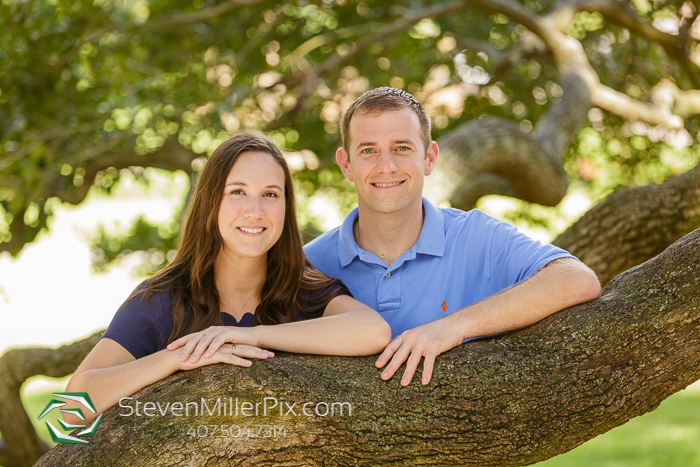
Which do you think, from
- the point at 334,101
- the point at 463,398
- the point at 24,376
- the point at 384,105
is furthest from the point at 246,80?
the point at 463,398

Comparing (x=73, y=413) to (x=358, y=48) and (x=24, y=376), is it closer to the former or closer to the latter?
(x=24, y=376)

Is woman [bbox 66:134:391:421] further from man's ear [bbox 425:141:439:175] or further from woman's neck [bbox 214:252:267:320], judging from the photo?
man's ear [bbox 425:141:439:175]

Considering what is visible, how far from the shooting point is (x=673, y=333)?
74.4 inches

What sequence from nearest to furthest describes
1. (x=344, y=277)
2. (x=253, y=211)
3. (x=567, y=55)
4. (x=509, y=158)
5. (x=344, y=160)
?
(x=253, y=211), (x=344, y=277), (x=344, y=160), (x=509, y=158), (x=567, y=55)

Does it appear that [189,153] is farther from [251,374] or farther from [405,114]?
[251,374]

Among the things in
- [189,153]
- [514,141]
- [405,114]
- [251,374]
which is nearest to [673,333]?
[251,374]

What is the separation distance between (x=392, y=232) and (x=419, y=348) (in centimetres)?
88

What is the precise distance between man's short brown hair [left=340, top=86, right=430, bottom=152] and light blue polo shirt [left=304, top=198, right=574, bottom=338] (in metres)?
0.40

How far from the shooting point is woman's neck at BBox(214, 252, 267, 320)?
2.46 meters

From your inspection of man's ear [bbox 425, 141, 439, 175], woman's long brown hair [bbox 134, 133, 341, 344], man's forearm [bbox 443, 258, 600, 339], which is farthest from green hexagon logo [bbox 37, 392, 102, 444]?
man's ear [bbox 425, 141, 439, 175]

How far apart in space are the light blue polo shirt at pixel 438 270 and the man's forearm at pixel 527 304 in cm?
35

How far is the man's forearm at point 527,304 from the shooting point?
6.89ft

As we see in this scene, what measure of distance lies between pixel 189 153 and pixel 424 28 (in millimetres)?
2869

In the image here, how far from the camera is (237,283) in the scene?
2.51m
